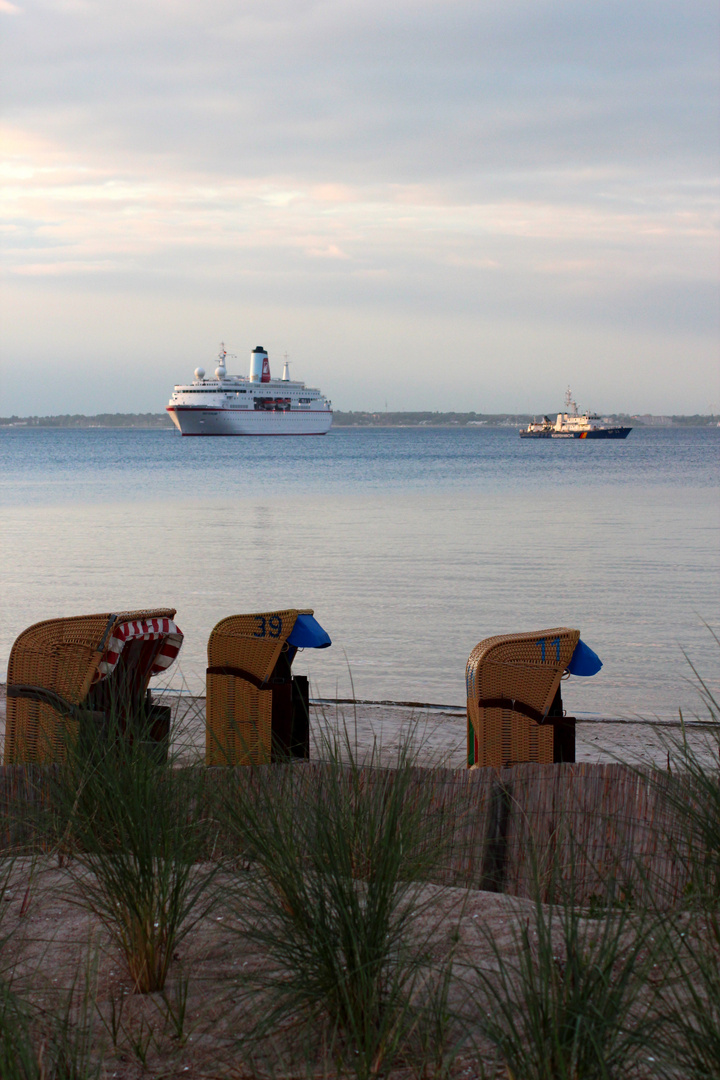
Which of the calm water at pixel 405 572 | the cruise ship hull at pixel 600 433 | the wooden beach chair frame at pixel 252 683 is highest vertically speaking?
the cruise ship hull at pixel 600 433

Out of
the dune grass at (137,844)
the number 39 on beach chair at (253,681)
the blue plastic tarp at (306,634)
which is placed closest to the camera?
the dune grass at (137,844)

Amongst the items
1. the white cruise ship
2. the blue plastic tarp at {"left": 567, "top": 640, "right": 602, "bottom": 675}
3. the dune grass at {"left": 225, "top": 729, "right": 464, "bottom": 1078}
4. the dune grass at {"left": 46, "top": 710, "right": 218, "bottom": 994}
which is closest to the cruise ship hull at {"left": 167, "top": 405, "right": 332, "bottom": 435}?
the white cruise ship

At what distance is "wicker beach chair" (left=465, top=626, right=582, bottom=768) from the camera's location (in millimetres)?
3682

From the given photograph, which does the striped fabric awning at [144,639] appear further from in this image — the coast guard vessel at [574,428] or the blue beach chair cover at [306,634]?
the coast guard vessel at [574,428]

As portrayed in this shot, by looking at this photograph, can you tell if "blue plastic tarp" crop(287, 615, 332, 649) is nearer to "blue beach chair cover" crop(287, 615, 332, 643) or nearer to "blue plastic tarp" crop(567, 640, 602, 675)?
"blue beach chair cover" crop(287, 615, 332, 643)

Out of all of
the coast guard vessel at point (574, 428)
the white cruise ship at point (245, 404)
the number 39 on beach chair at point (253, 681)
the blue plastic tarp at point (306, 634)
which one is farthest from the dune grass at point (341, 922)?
the coast guard vessel at point (574, 428)

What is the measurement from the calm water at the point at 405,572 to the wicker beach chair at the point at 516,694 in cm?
61

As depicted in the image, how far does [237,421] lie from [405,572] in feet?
260

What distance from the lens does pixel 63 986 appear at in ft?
6.98

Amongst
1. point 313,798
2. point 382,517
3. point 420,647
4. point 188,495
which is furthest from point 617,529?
point 313,798

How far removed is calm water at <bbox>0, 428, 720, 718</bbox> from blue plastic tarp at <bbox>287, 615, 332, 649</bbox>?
105cm

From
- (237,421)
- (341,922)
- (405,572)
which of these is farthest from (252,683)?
(237,421)

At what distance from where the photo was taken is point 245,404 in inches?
3580

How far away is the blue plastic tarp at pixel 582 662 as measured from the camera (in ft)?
12.6
